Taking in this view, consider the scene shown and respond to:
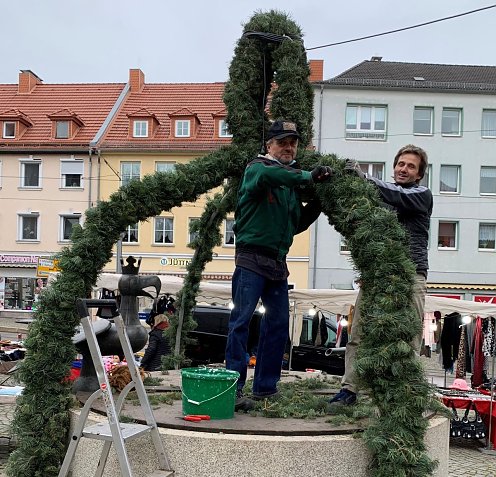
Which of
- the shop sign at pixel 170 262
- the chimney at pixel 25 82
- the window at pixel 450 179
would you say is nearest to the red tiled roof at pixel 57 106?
the chimney at pixel 25 82

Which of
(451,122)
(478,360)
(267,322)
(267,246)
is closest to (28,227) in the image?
(451,122)

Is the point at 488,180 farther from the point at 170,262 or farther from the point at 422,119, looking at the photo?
the point at 170,262

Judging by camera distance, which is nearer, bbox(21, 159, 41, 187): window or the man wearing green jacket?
the man wearing green jacket

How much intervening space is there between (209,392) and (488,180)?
1101 inches

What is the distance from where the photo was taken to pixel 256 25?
17.4 feet

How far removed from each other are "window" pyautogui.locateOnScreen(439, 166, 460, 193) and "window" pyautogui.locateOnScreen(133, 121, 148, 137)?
45.0 ft

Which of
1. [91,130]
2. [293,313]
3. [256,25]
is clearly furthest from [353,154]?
[256,25]

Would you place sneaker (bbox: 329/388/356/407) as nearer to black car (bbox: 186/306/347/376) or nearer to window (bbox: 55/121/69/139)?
black car (bbox: 186/306/347/376)

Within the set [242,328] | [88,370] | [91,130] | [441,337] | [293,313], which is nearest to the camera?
[242,328]

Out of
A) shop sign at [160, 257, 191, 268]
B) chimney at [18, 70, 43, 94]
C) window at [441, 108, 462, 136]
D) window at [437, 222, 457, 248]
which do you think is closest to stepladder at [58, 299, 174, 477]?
shop sign at [160, 257, 191, 268]

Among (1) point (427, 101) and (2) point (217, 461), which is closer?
(2) point (217, 461)

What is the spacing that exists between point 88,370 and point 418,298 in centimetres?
263

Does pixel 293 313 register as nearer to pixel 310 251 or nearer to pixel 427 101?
pixel 310 251

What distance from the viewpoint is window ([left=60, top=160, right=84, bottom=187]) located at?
1184 inches
